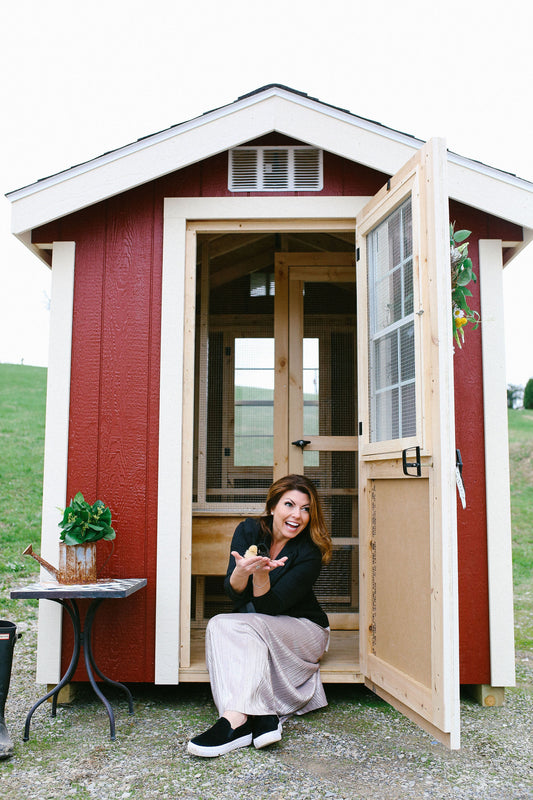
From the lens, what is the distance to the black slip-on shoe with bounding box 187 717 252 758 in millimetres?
2508

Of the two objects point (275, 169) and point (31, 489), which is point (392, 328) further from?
point (31, 489)

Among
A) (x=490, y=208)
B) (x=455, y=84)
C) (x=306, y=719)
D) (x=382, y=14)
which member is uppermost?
(x=455, y=84)

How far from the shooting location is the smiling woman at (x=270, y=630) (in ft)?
8.66

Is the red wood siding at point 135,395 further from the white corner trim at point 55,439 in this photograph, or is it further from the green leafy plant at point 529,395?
the green leafy plant at point 529,395

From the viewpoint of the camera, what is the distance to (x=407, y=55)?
49.6 ft

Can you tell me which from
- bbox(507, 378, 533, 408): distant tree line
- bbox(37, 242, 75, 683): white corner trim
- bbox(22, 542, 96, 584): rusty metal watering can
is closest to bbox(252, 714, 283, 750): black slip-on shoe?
bbox(22, 542, 96, 584): rusty metal watering can

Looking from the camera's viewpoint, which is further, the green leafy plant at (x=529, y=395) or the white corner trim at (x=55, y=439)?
the green leafy plant at (x=529, y=395)

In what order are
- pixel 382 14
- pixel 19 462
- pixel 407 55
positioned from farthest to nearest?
pixel 407 55 → pixel 382 14 → pixel 19 462

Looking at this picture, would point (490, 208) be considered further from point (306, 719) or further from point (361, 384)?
point (306, 719)

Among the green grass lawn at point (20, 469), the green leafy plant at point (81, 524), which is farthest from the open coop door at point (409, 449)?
the green grass lawn at point (20, 469)

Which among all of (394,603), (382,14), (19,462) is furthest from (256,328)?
(382,14)

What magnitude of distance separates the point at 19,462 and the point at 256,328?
774 centimetres

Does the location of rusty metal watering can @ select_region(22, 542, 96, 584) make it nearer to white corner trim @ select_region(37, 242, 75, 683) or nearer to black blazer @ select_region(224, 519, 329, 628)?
white corner trim @ select_region(37, 242, 75, 683)

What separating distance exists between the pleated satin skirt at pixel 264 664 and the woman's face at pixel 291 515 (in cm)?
36
